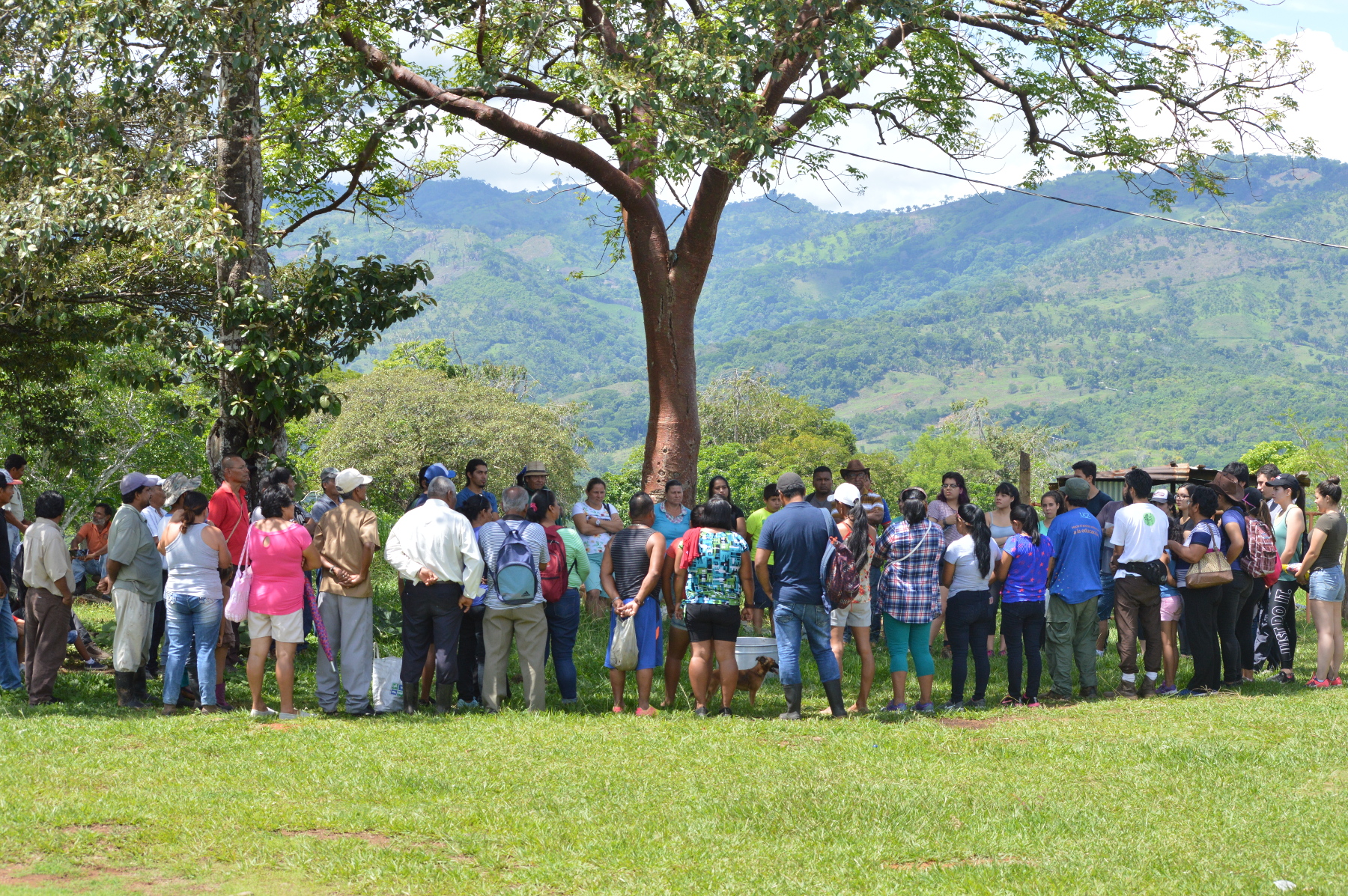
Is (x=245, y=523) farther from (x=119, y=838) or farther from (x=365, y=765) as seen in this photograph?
(x=119, y=838)

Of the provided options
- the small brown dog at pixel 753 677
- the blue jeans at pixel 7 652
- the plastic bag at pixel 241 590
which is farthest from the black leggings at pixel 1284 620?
the blue jeans at pixel 7 652

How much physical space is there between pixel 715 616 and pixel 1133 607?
3.50 metres

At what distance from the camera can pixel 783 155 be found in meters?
13.8

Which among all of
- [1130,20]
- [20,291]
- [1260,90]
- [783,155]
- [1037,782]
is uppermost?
[1130,20]

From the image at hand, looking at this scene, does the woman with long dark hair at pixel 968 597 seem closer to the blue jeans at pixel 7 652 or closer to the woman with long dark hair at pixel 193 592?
the woman with long dark hair at pixel 193 592

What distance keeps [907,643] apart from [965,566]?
0.74 m

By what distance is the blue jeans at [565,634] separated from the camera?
917 cm

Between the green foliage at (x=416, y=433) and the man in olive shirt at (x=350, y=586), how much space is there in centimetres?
3208

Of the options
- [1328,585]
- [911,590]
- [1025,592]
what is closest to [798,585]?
[911,590]

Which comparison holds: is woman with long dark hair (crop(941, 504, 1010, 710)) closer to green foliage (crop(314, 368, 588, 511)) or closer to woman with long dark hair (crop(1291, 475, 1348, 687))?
woman with long dark hair (crop(1291, 475, 1348, 687))

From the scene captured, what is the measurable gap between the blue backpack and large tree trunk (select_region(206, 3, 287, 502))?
12.8ft

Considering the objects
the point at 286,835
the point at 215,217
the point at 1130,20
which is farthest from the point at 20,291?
the point at 1130,20

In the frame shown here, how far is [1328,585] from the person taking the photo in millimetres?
9789

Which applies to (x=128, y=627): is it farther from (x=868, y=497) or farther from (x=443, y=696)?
(x=868, y=497)
